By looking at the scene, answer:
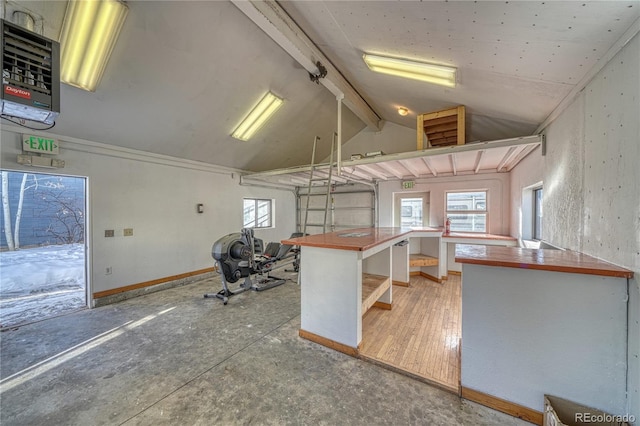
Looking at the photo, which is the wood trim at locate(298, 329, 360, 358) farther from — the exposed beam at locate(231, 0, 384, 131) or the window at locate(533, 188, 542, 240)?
the window at locate(533, 188, 542, 240)

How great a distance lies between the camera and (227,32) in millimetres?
2752

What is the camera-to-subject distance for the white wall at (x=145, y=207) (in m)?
3.59

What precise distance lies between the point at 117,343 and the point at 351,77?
4667mm

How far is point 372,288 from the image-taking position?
283 cm

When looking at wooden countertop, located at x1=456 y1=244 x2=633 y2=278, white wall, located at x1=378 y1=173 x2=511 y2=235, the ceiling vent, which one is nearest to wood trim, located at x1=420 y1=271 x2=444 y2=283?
white wall, located at x1=378 y1=173 x2=511 y2=235

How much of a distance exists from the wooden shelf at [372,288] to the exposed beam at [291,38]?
290 cm

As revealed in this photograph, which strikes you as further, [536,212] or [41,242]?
[41,242]

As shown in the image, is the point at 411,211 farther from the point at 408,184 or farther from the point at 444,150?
the point at 444,150

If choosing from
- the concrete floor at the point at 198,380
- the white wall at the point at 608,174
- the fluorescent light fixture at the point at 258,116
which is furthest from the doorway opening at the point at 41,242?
the white wall at the point at 608,174

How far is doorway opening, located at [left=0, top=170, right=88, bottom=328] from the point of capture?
3.88 metres

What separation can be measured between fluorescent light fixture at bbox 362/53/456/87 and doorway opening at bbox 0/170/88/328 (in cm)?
471

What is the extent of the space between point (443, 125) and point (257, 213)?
5.21m

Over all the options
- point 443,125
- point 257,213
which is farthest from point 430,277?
point 257,213

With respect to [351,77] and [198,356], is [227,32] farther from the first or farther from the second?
[198,356]
